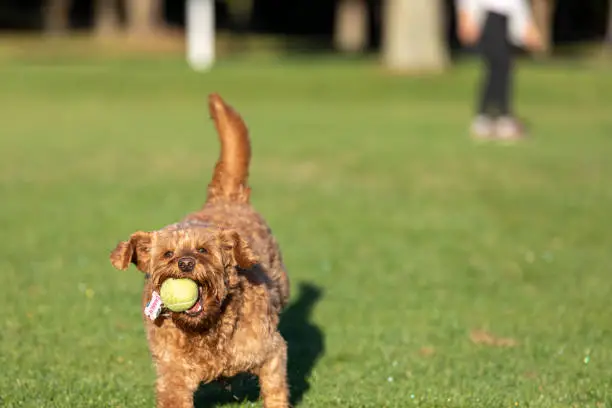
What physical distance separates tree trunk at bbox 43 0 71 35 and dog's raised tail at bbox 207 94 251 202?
53.8 m

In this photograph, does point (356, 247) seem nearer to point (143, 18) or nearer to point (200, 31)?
point (200, 31)

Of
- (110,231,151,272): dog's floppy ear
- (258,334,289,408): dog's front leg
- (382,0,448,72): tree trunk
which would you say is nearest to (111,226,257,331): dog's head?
(110,231,151,272): dog's floppy ear

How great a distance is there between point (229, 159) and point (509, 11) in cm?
1053

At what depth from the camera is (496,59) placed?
16.5 meters

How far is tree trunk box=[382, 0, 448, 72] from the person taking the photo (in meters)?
28.8

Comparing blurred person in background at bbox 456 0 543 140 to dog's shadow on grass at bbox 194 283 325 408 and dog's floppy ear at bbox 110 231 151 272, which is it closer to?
dog's shadow on grass at bbox 194 283 325 408

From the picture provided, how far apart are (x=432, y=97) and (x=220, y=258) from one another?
2205 cm

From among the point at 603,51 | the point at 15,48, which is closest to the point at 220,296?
the point at 15,48

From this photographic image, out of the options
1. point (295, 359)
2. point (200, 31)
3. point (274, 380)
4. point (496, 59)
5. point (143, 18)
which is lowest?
point (143, 18)

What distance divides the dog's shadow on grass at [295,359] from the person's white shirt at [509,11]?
8521mm

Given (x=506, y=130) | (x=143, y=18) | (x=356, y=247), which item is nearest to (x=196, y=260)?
(x=356, y=247)

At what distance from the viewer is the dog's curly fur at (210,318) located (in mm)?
4875

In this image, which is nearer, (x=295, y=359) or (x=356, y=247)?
(x=295, y=359)

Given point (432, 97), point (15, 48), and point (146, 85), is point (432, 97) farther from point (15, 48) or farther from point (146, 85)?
point (15, 48)
